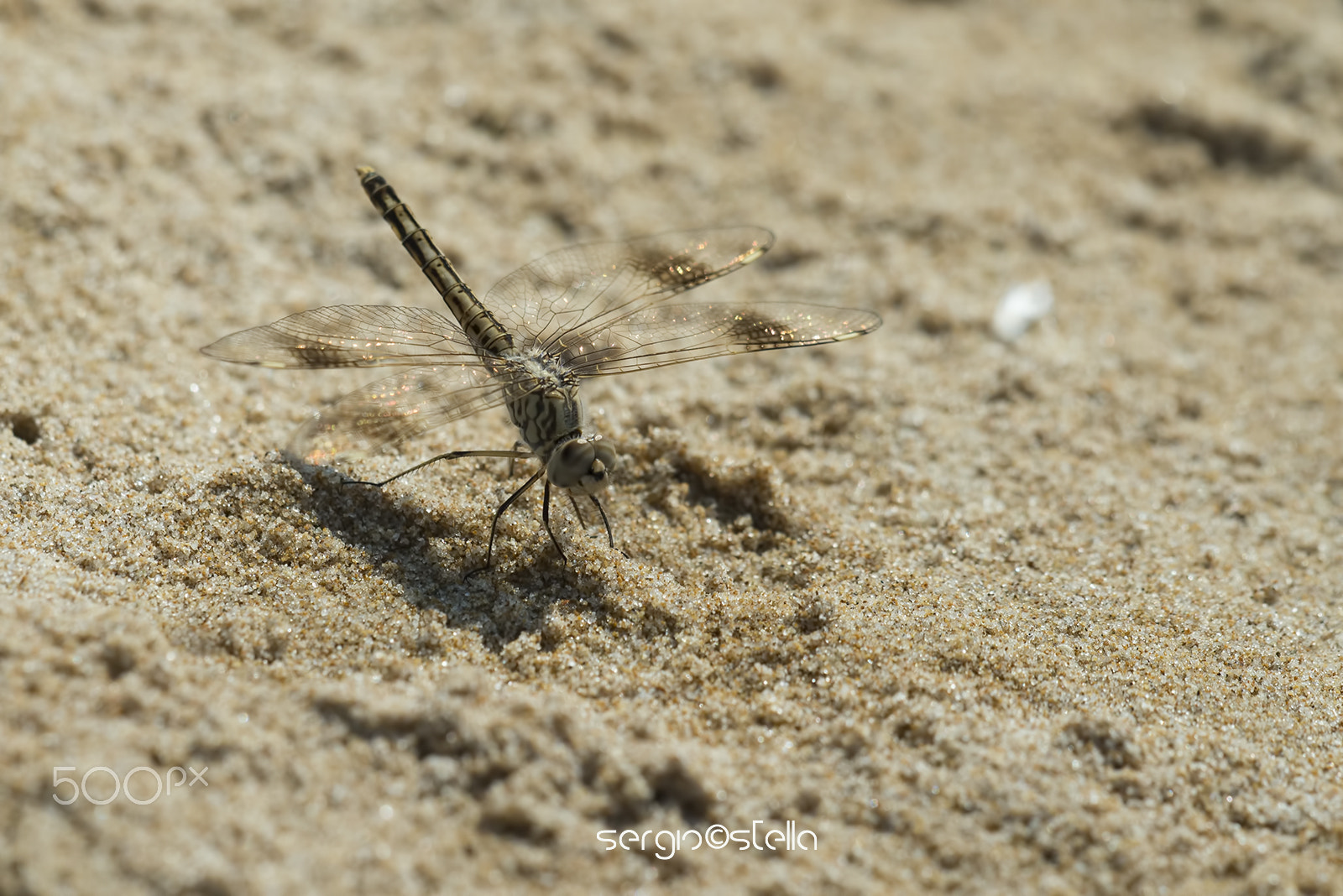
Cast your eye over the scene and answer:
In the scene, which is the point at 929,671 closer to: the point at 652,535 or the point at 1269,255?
the point at 652,535

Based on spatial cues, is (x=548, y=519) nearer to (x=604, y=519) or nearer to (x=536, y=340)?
(x=604, y=519)

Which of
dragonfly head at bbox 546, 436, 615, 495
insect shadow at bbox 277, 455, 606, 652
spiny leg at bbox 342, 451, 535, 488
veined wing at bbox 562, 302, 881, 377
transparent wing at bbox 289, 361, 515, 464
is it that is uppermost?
veined wing at bbox 562, 302, 881, 377

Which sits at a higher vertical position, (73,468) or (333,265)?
(333,265)

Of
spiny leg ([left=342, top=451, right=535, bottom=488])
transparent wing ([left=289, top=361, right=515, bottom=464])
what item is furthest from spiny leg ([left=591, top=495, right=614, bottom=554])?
transparent wing ([left=289, top=361, right=515, bottom=464])

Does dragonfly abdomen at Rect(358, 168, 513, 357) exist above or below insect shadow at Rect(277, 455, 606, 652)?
above

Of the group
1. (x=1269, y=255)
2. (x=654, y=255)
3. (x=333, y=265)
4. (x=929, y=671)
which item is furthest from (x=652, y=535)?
(x=1269, y=255)

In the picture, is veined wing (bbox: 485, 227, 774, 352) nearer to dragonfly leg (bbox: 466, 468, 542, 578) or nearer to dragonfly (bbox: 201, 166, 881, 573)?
dragonfly (bbox: 201, 166, 881, 573)

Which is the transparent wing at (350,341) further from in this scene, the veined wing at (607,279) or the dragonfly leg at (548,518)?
the dragonfly leg at (548,518)
